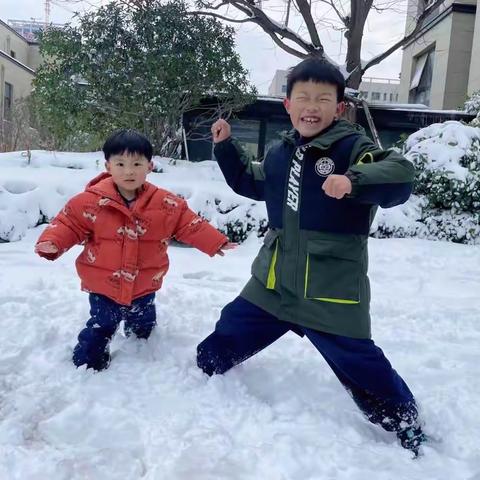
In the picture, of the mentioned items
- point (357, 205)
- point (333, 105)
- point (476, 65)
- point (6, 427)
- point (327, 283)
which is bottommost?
point (6, 427)

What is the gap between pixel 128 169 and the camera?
245cm

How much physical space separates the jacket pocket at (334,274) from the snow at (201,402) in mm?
526

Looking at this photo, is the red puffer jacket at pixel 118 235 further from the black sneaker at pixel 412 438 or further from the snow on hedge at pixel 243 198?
the snow on hedge at pixel 243 198

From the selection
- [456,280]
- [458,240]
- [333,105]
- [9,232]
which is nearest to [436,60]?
[458,240]

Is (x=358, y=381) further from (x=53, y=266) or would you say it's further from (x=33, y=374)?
(x=53, y=266)

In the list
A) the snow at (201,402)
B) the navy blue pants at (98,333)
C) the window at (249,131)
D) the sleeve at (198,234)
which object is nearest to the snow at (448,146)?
the snow at (201,402)

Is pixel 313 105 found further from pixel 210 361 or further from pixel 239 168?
pixel 210 361

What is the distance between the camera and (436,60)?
55.0 feet

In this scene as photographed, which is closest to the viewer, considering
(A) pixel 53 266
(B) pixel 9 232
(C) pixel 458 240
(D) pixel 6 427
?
(D) pixel 6 427

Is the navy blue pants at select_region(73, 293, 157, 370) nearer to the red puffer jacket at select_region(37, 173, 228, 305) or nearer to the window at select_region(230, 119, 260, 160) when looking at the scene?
the red puffer jacket at select_region(37, 173, 228, 305)

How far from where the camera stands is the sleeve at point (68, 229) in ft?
7.63

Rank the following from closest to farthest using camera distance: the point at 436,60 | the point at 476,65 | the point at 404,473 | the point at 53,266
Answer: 1. the point at 404,473
2. the point at 53,266
3. the point at 476,65
4. the point at 436,60

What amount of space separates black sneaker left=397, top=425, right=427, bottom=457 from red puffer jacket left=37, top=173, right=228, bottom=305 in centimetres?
112

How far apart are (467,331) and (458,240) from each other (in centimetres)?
338
